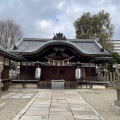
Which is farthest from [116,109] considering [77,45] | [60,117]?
[77,45]

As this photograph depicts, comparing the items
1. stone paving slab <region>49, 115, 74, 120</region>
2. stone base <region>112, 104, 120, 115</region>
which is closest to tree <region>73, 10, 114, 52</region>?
stone base <region>112, 104, 120, 115</region>

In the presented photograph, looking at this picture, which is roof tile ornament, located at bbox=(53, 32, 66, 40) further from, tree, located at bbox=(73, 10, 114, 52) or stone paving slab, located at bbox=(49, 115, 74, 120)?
stone paving slab, located at bbox=(49, 115, 74, 120)

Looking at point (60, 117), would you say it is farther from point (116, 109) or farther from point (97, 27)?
point (97, 27)

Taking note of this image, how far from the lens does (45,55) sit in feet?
67.0

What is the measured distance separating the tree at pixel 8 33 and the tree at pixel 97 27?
10278mm

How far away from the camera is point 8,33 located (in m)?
32.8

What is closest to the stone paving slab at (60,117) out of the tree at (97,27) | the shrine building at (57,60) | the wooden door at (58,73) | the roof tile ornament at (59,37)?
the shrine building at (57,60)

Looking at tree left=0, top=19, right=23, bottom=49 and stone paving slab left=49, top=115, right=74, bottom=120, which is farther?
tree left=0, top=19, right=23, bottom=49

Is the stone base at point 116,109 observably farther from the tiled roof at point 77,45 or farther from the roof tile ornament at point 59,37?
the tiled roof at point 77,45

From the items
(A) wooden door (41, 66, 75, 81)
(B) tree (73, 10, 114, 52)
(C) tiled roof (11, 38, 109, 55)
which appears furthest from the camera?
(B) tree (73, 10, 114, 52)

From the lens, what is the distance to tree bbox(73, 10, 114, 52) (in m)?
29.9

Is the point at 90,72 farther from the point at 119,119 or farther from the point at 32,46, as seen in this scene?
the point at 119,119

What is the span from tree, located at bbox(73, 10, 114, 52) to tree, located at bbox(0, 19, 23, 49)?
405 inches

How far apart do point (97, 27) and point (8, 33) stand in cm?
1434
